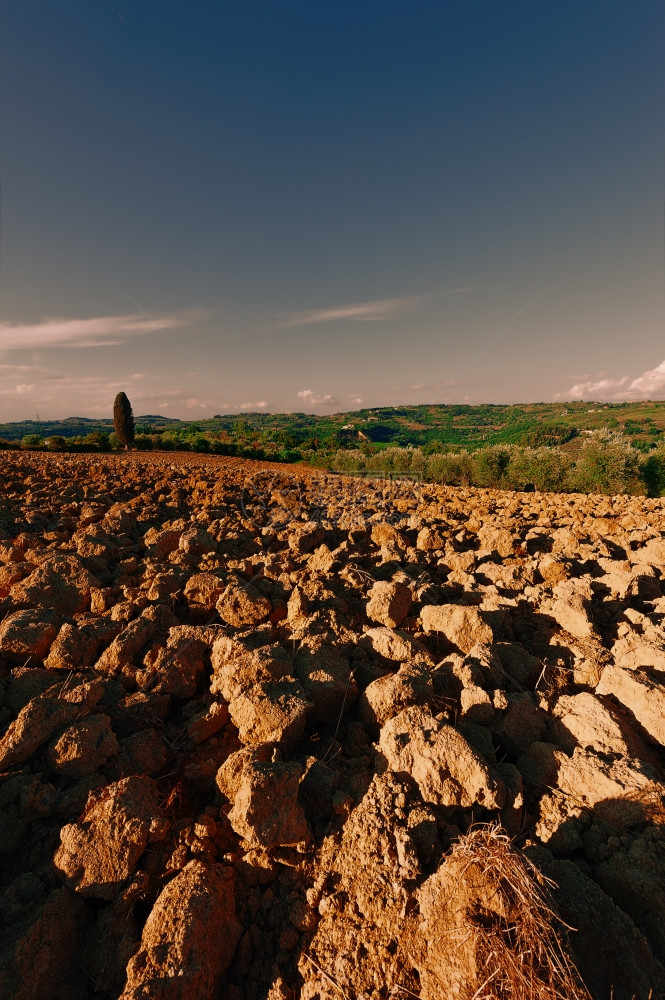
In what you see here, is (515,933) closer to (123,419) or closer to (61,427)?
(123,419)

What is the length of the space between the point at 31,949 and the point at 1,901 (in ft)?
1.06

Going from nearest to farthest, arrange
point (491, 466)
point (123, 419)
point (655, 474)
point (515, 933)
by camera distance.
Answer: point (515, 933)
point (655, 474)
point (491, 466)
point (123, 419)

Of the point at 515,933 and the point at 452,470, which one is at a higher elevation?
the point at 515,933

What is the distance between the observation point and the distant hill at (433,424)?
348 feet

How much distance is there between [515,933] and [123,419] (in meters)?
47.4

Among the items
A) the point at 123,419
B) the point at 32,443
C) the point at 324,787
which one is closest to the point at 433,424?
the point at 123,419

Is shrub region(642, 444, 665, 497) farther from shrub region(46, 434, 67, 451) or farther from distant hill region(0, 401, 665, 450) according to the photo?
distant hill region(0, 401, 665, 450)

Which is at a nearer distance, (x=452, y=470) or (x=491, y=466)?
(x=491, y=466)

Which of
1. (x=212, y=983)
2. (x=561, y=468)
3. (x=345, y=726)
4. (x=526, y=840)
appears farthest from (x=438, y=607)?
(x=561, y=468)

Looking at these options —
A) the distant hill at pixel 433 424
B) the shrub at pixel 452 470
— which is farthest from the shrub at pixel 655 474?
the distant hill at pixel 433 424

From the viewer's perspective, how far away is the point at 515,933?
1.30m

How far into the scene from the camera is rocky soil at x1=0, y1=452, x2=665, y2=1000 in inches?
57.9

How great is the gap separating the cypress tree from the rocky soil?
4316cm

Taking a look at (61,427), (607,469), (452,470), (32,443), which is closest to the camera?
(607,469)
